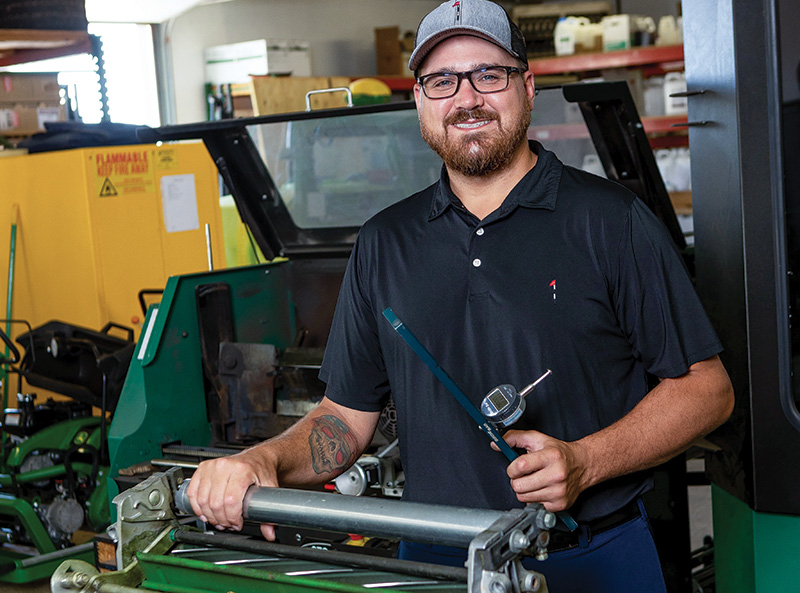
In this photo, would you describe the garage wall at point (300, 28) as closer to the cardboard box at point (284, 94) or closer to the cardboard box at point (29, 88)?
the cardboard box at point (284, 94)

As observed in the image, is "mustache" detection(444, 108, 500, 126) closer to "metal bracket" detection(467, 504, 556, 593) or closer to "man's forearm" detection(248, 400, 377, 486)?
"man's forearm" detection(248, 400, 377, 486)

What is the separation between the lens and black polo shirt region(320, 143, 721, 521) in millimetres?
1453

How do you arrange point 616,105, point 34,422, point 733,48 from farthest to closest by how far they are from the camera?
point 34,422 < point 616,105 < point 733,48

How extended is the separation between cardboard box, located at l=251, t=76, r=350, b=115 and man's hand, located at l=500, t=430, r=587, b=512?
5.66 m

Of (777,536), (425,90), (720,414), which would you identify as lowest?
(777,536)

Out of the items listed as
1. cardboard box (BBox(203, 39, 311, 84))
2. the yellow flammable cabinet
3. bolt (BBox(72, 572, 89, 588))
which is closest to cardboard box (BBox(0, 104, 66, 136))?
the yellow flammable cabinet

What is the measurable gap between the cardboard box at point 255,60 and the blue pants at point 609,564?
6.26 meters

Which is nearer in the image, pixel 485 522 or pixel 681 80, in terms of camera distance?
pixel 485 522

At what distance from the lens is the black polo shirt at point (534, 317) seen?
4.77ft

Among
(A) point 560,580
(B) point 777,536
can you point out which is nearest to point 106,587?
(A) point 560,580

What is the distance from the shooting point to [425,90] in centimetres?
160

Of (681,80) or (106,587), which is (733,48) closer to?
(106,587)

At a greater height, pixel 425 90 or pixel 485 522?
pixel 425 90

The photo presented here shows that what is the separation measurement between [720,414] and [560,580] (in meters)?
0.36
